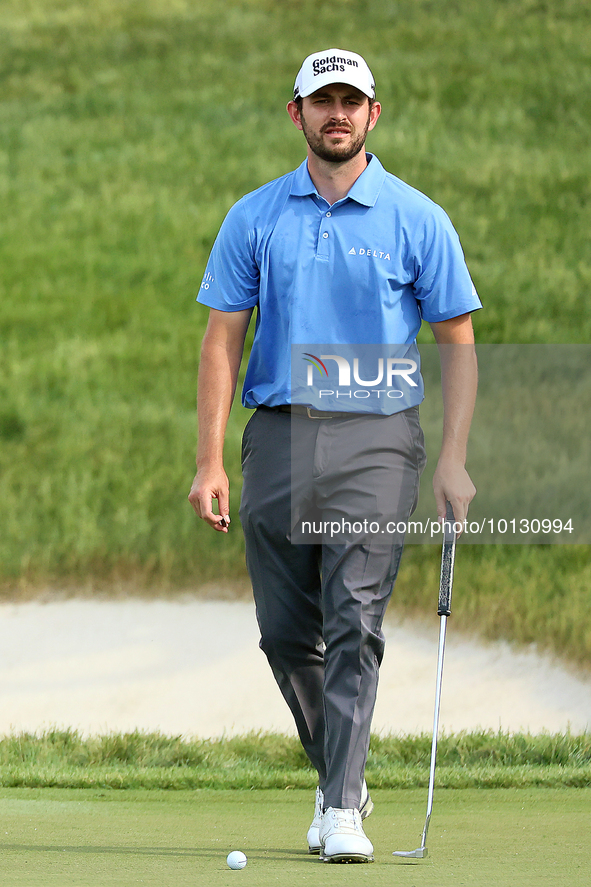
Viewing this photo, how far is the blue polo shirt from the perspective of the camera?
278cm

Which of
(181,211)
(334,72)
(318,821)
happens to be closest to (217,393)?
(334,72)

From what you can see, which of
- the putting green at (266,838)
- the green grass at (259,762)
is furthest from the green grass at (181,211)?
the putting green at (266,838)

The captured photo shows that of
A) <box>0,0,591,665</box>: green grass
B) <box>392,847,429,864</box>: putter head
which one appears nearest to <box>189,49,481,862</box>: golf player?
<box>392,847,429,864</box>: putter head

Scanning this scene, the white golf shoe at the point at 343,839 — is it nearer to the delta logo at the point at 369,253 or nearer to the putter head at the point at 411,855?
the putter head at the point at 411,855

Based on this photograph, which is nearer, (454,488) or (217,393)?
(454,488)

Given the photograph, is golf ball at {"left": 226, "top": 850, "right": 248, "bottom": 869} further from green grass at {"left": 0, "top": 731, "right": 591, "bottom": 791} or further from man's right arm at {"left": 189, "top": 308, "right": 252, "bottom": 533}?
green grass at {"left": 0, "top": 731, "right": 591, "bottom": 791}

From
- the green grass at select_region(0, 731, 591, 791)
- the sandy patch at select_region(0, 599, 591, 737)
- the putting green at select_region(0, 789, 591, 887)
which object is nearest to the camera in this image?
the putting green at select_region(0, 789, 591, 887)

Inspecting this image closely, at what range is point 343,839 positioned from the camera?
99.3 inches

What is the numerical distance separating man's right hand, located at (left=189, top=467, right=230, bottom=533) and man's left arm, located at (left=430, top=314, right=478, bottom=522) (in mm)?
467

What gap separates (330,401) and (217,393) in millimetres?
283

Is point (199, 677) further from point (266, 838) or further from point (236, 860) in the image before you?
point (236, 860)

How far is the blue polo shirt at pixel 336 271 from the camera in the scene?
9.12ft

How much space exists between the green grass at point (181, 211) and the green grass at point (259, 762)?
178cm

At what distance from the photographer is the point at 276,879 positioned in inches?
90.4
